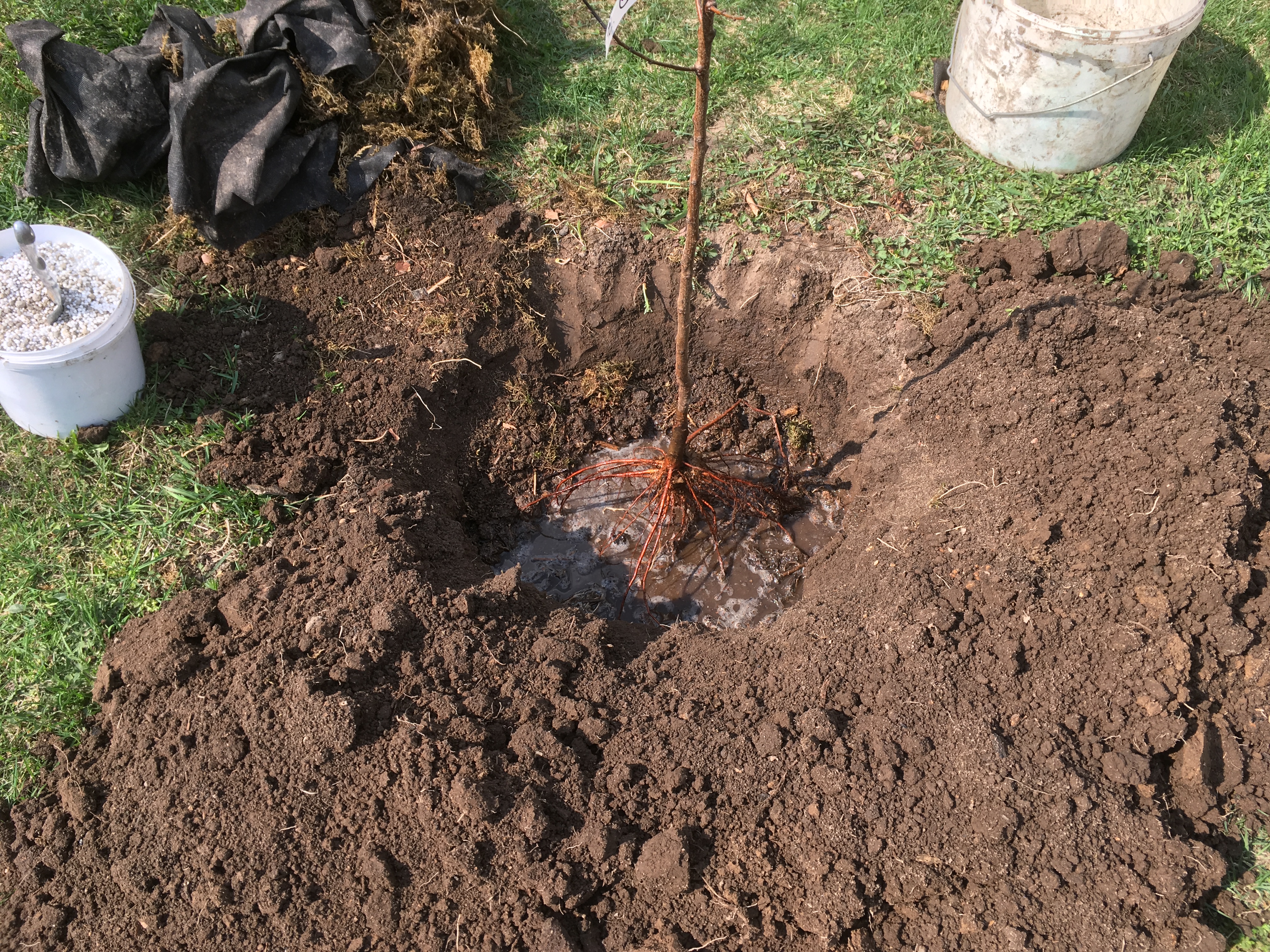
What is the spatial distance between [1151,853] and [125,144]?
175 inches

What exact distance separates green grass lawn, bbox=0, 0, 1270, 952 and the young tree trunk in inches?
45.0

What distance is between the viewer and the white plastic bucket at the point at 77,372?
8.88 feet

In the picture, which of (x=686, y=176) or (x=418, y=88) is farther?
(x=686, y=176)

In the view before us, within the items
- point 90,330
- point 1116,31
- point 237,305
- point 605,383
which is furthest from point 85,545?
point 1116,31

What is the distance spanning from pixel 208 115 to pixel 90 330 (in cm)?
117

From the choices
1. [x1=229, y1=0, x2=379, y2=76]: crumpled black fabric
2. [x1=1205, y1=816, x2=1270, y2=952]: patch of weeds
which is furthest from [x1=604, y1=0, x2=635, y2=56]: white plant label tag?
[x1=1205, y1=816, x2=1270, y2=952]: patch of weeds

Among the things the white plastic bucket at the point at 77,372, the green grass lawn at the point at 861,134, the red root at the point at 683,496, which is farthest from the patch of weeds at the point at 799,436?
the white plastic bucket at the point at 77,372

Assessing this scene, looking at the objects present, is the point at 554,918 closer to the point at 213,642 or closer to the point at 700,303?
the point at 213,642

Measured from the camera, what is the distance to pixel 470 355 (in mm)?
3457

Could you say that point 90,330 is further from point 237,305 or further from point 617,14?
point 617,14

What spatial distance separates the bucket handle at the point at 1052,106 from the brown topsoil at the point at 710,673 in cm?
64

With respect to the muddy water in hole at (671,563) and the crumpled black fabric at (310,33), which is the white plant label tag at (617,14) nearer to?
the muddy water in hole at (671,563)

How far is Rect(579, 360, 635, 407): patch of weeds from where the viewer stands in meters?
3.74

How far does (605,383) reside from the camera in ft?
12.3
